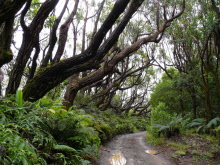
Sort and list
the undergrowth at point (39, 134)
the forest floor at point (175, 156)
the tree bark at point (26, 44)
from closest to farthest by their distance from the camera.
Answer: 1. the undergrowth at point (39, 134)
2. the tree bark at point (26, 44)
3. the forest floor at point (175, 156)

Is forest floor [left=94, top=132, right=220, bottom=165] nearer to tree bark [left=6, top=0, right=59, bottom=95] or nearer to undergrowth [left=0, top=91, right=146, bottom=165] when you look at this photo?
undergrowth [left=0, top=91, right=146, bottom=165]

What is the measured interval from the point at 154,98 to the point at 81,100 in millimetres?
6732

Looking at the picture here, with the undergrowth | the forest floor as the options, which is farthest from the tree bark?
the forest floor

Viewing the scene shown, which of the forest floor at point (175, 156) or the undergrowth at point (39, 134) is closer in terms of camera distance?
the undergrowth at point (39, 134)

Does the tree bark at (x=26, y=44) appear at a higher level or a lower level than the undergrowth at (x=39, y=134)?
higher

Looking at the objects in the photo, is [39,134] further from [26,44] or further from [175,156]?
[175,156]

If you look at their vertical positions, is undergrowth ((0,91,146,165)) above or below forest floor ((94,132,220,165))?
above

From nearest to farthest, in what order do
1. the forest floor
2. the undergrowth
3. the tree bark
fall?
1. the undergrowth
2. the tree bark
3. the forest floor

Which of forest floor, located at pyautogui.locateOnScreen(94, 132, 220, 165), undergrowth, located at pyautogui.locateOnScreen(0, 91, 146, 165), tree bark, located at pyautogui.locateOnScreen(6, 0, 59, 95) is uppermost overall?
tree bark, located at pyautogui.locateOnScreen(6, 0, 59, 95)

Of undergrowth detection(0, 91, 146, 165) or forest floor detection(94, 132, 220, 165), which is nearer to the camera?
undergrowth detection(0, 91, 146, 165)

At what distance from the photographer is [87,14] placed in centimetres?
1024

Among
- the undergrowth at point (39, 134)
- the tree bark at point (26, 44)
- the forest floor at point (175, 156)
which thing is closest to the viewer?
the undergrowth at point (39, 134)

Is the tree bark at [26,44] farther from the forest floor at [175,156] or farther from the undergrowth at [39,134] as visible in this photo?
the forest floor at [175,156]

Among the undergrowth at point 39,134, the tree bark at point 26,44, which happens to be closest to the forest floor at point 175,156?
the undergrowth at point 39,134
